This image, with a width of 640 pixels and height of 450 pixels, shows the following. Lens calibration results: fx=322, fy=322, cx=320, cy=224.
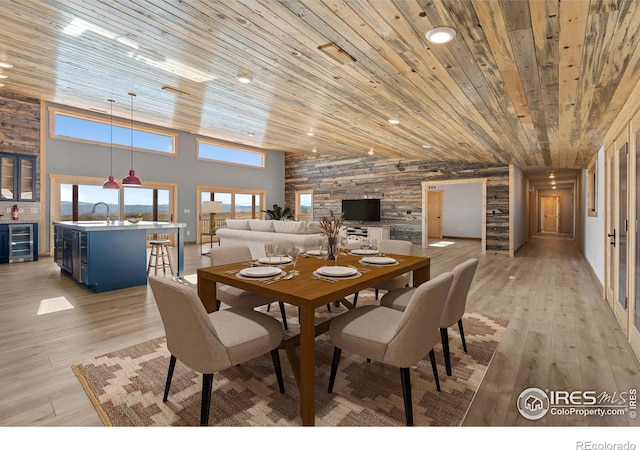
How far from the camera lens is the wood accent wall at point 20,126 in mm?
6312

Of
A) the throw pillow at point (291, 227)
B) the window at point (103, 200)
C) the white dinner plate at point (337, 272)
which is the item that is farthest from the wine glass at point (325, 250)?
the window at point (103, 200)

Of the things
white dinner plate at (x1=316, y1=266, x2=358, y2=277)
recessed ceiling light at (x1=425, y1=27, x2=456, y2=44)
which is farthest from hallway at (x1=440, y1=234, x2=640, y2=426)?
recessed ceiling light at (x1=425, y1=27, x2=456, y2=44)

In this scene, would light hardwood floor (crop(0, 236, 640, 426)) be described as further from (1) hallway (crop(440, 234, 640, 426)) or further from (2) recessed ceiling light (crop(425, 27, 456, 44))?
(2) recessed ceiling light (crop(425, 27, 456, 44))

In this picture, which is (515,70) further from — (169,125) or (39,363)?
(169,125)

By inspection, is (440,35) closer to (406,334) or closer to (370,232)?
(406,334)

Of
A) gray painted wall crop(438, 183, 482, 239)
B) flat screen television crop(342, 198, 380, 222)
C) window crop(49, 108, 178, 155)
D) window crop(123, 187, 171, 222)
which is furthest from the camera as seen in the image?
gray painted wall crop(438, 183, 482, 239)

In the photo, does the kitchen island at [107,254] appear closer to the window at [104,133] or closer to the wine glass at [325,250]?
the wine glass at [325,250]

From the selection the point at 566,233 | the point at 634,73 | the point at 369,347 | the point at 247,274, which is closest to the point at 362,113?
the point at 634,73

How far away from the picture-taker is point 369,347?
1.70m

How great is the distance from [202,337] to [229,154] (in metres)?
9.78

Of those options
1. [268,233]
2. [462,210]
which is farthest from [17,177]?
[462,210]

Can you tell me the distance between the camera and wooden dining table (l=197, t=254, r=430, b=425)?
1588 millimetres

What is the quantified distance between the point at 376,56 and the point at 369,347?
213 centimetres

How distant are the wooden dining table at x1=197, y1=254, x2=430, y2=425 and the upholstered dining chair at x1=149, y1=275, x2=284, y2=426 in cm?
23
